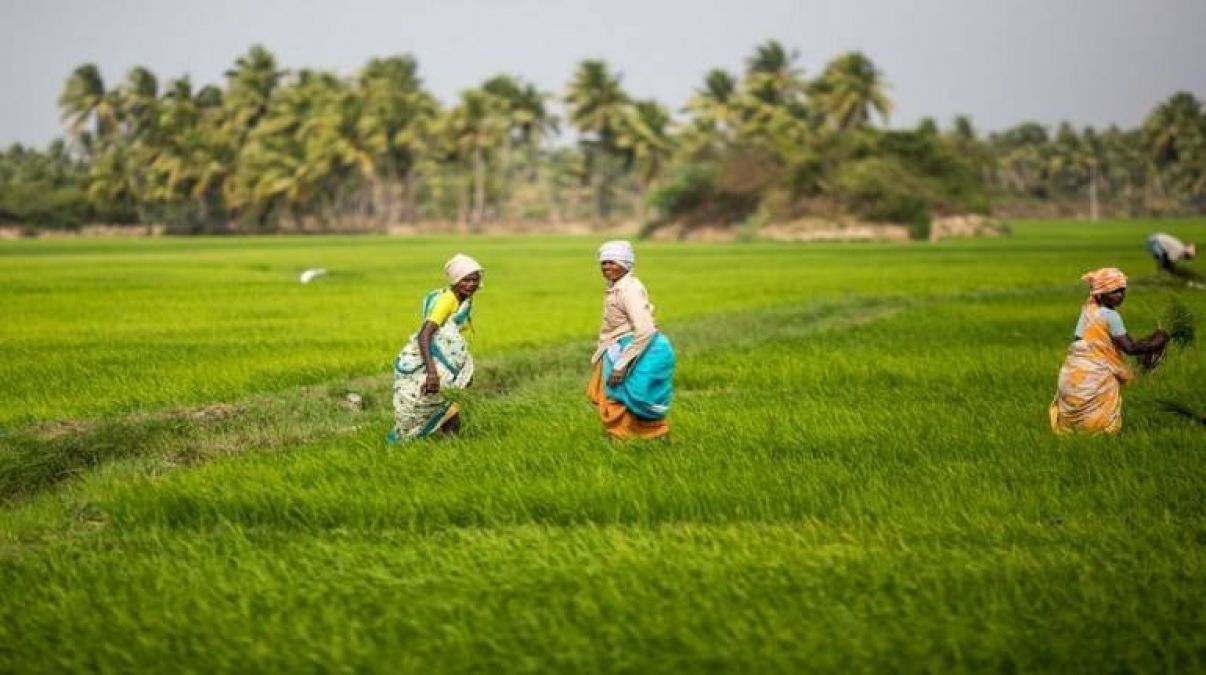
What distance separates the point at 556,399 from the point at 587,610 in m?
4.87

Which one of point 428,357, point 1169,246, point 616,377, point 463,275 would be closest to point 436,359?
point 428,357

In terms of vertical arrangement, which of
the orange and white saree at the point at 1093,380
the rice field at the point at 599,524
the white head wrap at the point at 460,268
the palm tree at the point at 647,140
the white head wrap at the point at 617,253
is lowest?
the rice field at the point at 599,524

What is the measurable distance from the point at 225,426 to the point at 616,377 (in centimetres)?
314

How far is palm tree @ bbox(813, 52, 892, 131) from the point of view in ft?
227

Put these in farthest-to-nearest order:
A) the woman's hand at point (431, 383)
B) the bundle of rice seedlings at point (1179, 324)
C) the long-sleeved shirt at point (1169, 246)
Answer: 1. the long-sleeved shirt at point (1169, 246)
2. the bundle of rice seedlings at point (1179, 324)
3. the woman's hand at point (431, 383)

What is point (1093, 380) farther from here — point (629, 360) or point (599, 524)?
point (599, 524)

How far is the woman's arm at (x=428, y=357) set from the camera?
6.14m

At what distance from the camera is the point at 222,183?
73.2 metres

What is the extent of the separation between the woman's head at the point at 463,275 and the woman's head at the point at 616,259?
2.43 feet

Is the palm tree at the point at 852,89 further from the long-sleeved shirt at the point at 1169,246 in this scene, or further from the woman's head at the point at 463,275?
the woman's head at the point at 463,275

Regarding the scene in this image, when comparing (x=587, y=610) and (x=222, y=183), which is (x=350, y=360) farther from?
(x=222, y=183)

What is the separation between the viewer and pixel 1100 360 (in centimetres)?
621

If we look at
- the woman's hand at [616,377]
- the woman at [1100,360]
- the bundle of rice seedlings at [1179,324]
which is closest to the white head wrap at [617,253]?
the woman's hand at [616,377]

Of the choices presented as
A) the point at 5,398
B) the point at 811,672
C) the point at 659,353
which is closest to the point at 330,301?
the point at 5,398
